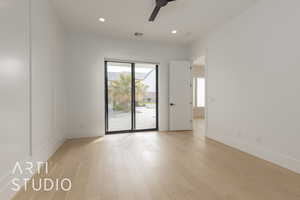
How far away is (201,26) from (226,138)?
2.92 metres

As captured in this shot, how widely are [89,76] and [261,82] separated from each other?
13.4ft

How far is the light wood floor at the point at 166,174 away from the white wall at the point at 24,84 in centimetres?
44

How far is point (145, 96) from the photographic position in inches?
185

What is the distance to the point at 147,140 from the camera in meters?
3.66

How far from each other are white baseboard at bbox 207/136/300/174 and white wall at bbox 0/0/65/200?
Result: 3729mm

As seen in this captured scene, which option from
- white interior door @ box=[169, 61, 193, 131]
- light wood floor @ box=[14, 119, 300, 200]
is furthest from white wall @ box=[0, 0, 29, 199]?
white interior door @ box=[169, 61, 193, 131]

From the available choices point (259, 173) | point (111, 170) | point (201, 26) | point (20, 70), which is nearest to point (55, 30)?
point (20, 70)

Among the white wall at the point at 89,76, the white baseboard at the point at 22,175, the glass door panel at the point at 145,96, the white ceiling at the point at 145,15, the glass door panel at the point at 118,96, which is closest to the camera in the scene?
the white baseboard at the point at 22,175

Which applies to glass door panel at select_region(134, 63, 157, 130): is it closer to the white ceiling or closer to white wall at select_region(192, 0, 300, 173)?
the white ceiling

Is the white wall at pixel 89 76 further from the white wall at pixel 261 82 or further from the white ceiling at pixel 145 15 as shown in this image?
the white wall at pixel 261 82

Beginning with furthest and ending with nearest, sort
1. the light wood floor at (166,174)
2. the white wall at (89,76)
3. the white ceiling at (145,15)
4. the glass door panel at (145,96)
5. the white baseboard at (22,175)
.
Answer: the glass door panel at (145,96), the white wall at (89,76), the white ceiling at (145,15), the light wood floor at (166,174), the white baseboard at (22,175)

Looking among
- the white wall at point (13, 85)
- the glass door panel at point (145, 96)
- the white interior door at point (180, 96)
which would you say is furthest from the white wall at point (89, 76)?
the white wall at point (13, 85)

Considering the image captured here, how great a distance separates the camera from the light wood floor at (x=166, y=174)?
1.58 metres

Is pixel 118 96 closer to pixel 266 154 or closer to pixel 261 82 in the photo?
pixel 261 82
